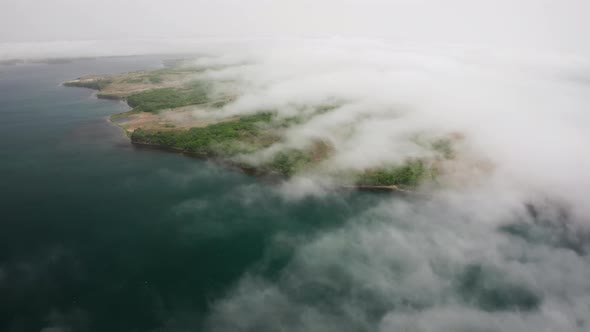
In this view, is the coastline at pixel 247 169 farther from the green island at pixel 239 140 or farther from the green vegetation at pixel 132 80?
the green vegetation at pixel 132 80

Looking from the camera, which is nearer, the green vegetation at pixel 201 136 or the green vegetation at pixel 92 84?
the green vegetation at pixel 201 136

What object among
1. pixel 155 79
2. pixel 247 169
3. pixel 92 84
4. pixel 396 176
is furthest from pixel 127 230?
pixel 92 84

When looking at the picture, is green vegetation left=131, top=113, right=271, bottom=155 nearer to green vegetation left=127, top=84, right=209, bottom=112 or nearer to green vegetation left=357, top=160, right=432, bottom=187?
green vegetation left=127, top=84, right=209, bottom=112

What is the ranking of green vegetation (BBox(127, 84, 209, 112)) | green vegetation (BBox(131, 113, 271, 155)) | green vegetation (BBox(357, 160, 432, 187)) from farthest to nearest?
green vegetation (BBox(127, 84, 209, 112)) < green vegetation (BBox(131, 113, 271, 155)) < green vegetation (BBox(357, 160, 432, 187))

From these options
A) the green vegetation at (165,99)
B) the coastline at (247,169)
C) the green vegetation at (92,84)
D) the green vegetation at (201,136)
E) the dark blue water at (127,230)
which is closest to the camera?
the dark blue water at (127,230)

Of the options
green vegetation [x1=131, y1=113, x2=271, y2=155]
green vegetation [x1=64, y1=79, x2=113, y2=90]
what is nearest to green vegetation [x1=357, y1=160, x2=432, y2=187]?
green vegetation [x1=131, y1=113, x2=271, y2=155]

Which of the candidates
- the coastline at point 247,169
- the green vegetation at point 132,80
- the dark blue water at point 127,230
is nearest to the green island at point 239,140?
the coastline at point 247,169
